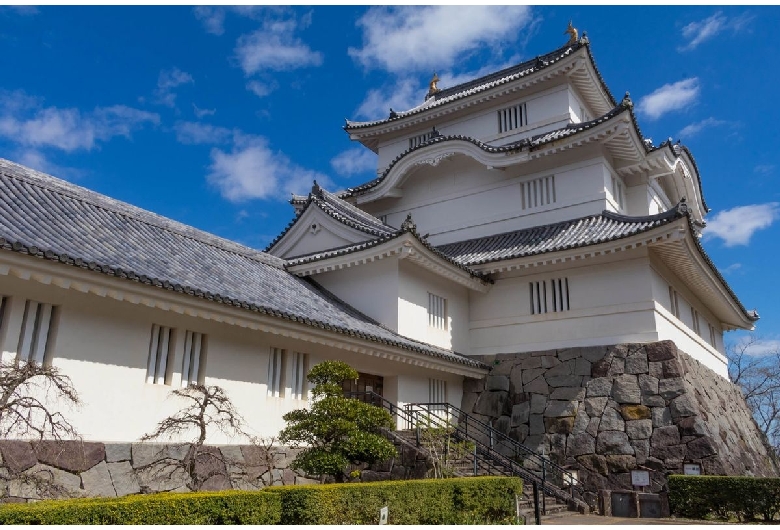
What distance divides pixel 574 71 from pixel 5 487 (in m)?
18.6

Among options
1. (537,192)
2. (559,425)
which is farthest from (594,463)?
(537,192)

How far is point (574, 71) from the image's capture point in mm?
19375

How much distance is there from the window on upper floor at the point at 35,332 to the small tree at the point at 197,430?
1.83 metres

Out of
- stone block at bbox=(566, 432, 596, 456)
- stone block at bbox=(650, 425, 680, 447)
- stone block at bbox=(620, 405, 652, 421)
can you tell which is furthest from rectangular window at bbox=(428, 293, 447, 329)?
stone block at bbox=(650, 425, 680, 447)

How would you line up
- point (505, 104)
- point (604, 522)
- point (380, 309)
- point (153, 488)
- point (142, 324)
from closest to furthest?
point (153, 488) → point (142, 324) → point (604, 522) → point (380, 309) → point (505, 104)

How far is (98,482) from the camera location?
26.5ft

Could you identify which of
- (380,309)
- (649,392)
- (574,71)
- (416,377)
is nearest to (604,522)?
(649,392)

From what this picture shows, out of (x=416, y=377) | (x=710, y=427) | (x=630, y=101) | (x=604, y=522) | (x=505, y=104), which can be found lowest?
(x=604, y=522)

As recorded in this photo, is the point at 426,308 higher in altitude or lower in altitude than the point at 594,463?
higher

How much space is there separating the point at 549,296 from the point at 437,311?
308 cm

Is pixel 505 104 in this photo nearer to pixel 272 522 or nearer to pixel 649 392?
pixel 649 392

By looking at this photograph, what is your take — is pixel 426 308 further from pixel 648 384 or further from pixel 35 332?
pixel 35 332

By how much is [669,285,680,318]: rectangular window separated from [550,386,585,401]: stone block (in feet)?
11.7

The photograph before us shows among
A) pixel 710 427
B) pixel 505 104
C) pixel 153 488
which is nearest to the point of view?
pixel 153 488
